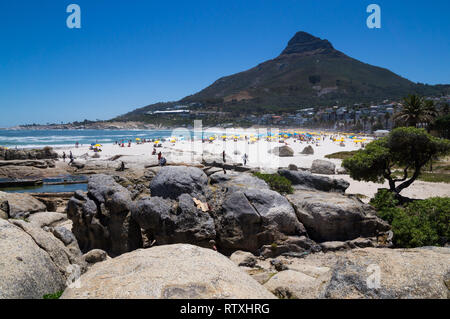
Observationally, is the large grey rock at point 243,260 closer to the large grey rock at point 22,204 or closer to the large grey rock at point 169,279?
the large grey rock at point 169,279

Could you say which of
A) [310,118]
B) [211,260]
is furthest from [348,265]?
[310,118]

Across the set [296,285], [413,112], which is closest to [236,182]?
[296,285]

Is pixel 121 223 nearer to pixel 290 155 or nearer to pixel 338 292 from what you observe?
pixel 338 292

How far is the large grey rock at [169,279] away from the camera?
3.92 metres

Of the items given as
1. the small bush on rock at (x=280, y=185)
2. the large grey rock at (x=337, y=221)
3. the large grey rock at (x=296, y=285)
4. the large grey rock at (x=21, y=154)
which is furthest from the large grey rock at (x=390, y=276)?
the large grey rock at (x=21, y=154)

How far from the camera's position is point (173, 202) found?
10.6 m

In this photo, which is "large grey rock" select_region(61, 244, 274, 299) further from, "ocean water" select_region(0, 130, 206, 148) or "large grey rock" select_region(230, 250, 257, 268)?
"ocean water" select_region(0, 130, 206, 148)

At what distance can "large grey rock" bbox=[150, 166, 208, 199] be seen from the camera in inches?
433

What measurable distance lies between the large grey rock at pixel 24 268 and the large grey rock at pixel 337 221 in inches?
329

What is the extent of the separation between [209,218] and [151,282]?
6.29 metres

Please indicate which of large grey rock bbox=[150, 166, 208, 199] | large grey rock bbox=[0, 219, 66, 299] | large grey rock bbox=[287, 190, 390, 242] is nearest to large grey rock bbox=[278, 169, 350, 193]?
large grey rock bbox=[287, 190, 390, 242]

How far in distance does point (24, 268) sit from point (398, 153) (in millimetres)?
16762

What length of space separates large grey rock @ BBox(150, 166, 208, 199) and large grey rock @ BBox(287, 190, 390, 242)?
13.6ft

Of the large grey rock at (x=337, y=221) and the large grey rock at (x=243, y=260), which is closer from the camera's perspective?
the large grey rock at (x=243, y=260)
